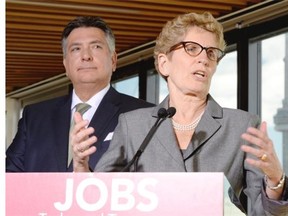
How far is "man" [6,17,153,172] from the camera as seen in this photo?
3033mm

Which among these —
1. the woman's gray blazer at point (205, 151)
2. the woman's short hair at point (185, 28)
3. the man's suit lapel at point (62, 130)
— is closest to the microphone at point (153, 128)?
the woman's gray blazer at point (205, 151)

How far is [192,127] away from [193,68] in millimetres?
203

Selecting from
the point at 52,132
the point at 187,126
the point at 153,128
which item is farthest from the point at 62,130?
the point at 153,128

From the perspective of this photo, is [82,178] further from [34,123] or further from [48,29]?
[48,29]

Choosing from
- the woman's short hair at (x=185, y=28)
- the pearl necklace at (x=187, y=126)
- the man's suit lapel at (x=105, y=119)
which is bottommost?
the pearl necklace at (x=187, y=126)

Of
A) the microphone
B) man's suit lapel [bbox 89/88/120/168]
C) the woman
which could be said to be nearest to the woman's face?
the woman

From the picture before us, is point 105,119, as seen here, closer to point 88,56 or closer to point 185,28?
point 88,56

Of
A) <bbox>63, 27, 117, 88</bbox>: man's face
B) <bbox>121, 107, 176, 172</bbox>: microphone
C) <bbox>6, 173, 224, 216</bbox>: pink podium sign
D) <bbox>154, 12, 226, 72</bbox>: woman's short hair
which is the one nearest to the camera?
<bbox>6, 173, 224, 216</bbox>: pink podium sign

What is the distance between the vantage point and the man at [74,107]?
9.95 ft

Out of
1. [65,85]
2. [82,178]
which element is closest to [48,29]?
[65,85]

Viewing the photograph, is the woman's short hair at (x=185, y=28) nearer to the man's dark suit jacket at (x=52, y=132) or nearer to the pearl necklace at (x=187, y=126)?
the pearl necklace at (x=187, y=126)

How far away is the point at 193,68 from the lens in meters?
2.37

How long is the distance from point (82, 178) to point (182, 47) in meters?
0.76

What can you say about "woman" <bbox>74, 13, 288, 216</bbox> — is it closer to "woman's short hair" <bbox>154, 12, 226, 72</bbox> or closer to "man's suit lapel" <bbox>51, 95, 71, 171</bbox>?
"woman's short hair" <bbox>154, 12, 226, 72</bbox>
